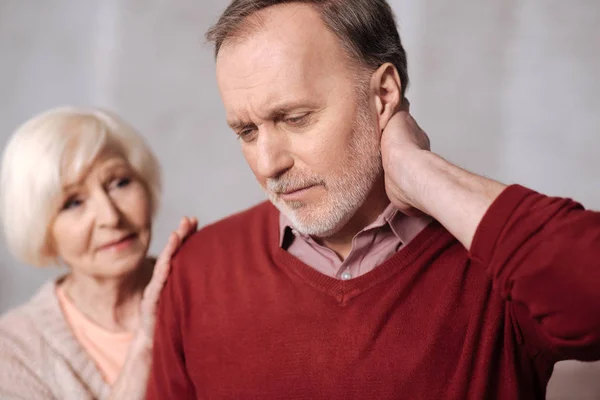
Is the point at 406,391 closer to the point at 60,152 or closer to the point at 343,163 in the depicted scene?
the point at 343,163

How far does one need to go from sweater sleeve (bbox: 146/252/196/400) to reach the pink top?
368 mm

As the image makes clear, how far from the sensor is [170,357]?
140cm

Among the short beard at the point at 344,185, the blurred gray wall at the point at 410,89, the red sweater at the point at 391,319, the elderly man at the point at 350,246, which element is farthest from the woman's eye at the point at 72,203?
the blurred gray wall at the point at 410,89

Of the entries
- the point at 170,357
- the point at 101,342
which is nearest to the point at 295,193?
the point at 170,357

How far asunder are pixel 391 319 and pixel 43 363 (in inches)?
39.3

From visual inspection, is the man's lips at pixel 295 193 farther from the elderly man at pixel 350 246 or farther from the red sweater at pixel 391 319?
the red sweater at pixel 391 319

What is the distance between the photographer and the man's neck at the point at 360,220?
1306mm

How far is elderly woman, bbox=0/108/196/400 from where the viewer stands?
1.67m

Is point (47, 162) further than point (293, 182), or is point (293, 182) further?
point (47, 162)

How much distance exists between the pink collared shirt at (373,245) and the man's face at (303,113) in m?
0.06

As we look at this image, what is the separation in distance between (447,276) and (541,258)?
12.8 inches

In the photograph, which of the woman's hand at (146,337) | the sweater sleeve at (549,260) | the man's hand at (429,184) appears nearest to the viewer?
the sweater sleeve at (549,260)

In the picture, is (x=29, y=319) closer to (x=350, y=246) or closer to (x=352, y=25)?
(x=350, y=246)

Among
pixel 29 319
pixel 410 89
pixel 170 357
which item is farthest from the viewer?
pixel 410 89
